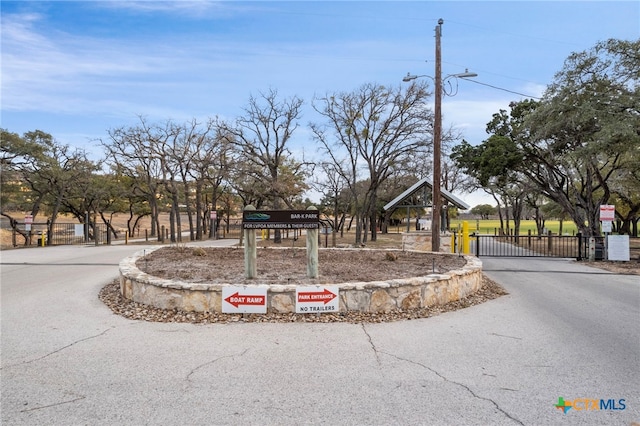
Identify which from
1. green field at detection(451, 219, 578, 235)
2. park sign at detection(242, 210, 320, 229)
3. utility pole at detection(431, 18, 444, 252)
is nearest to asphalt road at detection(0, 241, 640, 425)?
park sign at detection(242, 210, 320, 229)

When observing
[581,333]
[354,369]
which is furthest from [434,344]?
[581,333]

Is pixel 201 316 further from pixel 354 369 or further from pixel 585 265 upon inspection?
pixel 585 265

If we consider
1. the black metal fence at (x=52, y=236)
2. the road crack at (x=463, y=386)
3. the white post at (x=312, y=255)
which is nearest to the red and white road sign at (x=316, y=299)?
the white post at (x=312, y=255)

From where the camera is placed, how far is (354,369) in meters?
4.13

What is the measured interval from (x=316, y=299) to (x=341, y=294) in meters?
0.42

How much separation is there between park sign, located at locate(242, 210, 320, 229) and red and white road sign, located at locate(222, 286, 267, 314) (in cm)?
163

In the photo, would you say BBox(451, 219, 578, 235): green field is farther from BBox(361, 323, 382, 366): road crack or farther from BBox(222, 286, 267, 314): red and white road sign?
BBox(222, 286, 267, 314): red and white road sign

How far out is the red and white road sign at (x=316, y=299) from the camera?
613cm

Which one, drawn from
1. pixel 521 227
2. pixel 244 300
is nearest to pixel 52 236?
pixel 244 300

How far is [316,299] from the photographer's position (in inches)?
242

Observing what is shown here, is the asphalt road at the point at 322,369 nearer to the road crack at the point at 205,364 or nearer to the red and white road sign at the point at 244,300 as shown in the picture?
the road crack at the point at 205,364

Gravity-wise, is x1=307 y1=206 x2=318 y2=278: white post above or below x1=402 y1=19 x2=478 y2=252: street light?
below

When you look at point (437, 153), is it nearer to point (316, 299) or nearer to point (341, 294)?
point (341, 294)

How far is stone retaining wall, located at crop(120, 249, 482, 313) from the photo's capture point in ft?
20.3
